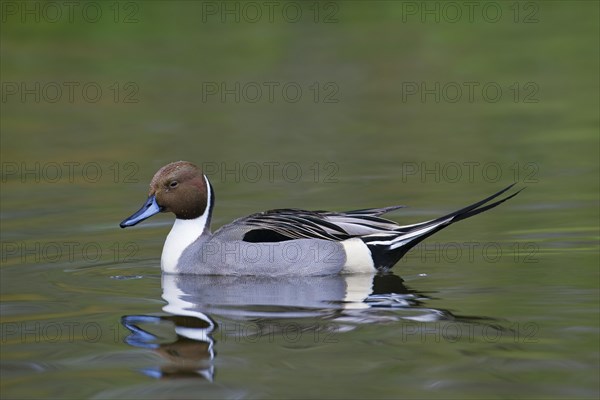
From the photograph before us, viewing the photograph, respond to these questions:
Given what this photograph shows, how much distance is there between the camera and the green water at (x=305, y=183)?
5.91 meters

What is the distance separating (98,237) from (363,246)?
2.19 metres

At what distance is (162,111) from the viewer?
Result: 48.3 feet

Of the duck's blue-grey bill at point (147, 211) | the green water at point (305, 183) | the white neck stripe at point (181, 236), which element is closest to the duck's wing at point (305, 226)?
the white neck stripe at point (181, 236)

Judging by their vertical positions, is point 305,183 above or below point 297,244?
above

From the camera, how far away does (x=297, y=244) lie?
26.1ft

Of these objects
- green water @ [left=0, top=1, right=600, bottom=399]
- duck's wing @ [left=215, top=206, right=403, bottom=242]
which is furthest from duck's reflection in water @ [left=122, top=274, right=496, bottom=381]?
duck's wing @ [left=215, top=206, right=403, bottom=242]

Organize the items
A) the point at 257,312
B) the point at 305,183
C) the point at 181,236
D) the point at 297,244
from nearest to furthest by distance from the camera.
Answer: the point at 257,312 < the point at 297,244 < the point at 181,236 < the point at 305,183

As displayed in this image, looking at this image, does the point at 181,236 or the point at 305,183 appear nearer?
the point at 181,236

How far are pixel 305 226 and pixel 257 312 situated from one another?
4.12 feet

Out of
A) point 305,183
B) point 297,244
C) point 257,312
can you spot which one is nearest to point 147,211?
point 297,244

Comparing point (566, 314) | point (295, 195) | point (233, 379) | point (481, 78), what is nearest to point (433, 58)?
point (481, 78)

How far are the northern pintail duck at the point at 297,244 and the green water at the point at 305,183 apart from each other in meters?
0.15

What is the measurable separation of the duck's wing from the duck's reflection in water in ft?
0.93

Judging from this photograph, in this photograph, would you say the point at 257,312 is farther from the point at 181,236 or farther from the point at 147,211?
the point at 147,211
